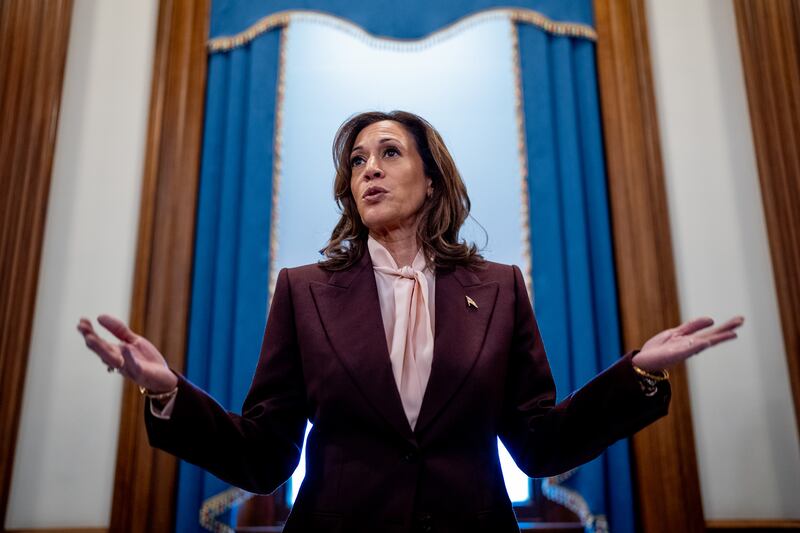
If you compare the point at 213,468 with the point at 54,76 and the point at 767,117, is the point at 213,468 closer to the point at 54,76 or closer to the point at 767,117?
the point at 54,76

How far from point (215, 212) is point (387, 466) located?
1.89m

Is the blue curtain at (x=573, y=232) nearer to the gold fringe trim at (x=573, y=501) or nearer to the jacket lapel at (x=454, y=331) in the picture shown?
the gold fringe trim at (x=573, y=501)

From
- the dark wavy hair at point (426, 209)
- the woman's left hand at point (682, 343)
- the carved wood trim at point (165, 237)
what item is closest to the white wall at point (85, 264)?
the carved wood trim at point (165, 237)

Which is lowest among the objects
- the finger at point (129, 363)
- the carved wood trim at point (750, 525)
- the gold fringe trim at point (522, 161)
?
the carved wood trim at point (750, 525)

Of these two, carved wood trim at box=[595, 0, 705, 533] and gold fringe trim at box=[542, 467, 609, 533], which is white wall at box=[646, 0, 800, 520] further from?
gold fringe trim at box=[542, 467, 609, 533]

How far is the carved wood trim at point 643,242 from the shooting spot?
273cm

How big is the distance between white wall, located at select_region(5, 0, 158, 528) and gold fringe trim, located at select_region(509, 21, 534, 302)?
4.95 feet

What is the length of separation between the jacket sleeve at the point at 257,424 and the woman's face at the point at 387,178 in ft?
0.86

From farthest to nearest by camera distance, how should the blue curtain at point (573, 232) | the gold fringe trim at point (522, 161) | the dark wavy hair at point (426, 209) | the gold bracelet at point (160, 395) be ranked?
the gold fringe trim at point (522, 161), the blue curtain at point (573, 232), the dark wavy hair at point (426, 209), the gold bracelet at point (160, 395)

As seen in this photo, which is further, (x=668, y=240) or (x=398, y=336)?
(x=668, y=240)

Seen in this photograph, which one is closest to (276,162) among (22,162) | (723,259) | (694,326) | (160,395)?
(22,162)

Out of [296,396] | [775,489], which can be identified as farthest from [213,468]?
[775,489]

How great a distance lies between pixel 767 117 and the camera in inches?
115

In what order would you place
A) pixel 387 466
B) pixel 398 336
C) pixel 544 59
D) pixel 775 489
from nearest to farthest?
1. pixel 387 466
2. pixel 398 336
3. pixel 775 489
4. pixel 544 59
